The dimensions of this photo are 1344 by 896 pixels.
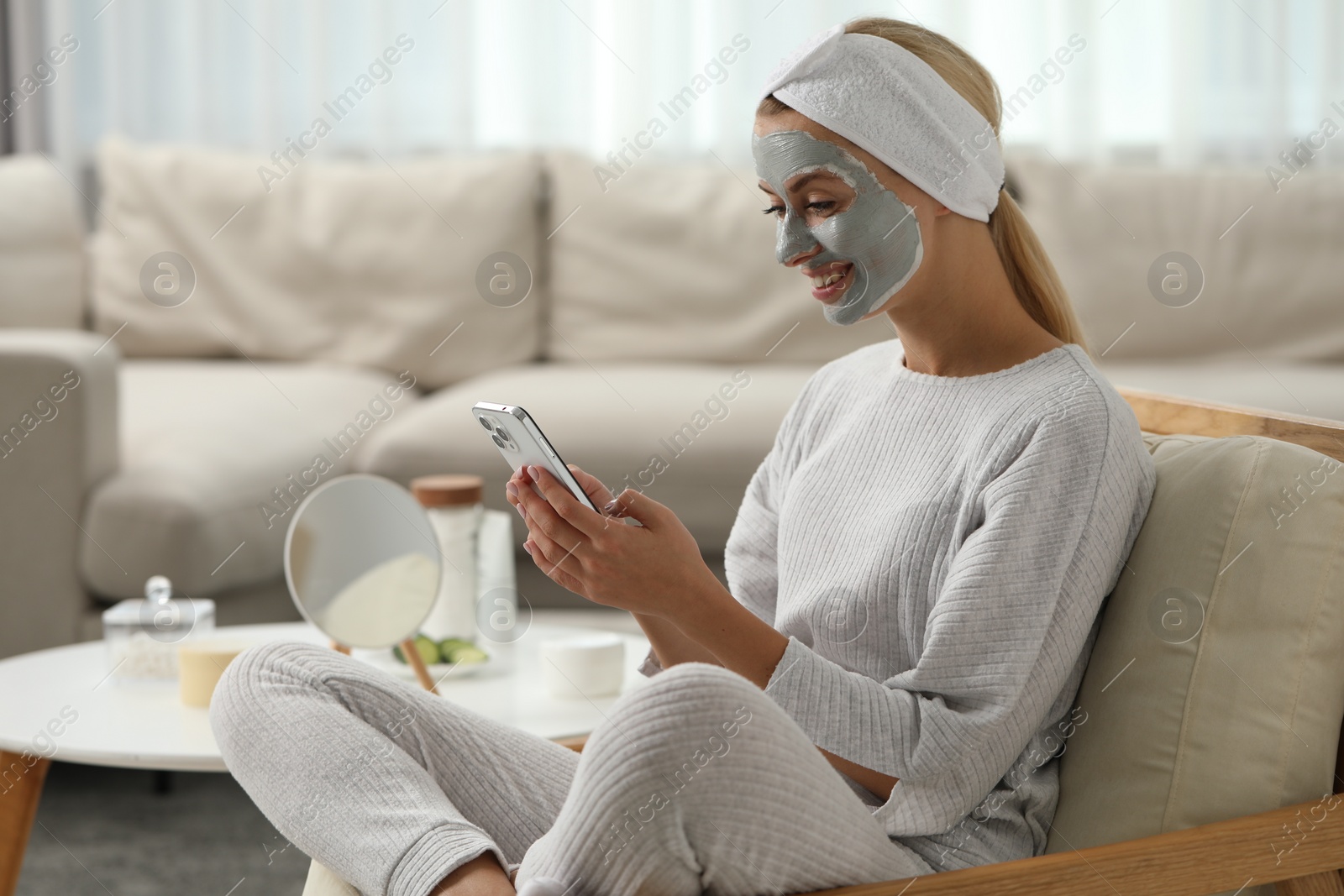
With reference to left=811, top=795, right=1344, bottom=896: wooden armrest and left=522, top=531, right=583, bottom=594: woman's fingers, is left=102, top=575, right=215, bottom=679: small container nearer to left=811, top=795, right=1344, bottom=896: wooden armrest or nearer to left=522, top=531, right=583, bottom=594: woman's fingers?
left=522, top=531, right=583, bottom=594: woman's fingers

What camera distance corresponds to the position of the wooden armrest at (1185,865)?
3.11 ft

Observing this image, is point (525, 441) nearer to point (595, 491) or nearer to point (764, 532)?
point (595, 491)

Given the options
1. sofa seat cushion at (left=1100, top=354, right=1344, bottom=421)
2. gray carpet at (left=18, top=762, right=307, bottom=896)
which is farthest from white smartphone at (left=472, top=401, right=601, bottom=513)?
sofa seat cushion at (left=1100, top=354, right=1344, bottom=421)

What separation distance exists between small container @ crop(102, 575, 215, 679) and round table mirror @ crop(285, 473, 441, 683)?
215mm

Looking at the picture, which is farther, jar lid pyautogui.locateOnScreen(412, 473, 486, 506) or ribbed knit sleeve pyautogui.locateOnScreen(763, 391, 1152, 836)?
jar lid pyautogui.locateOnScreen(412, 473, 486, 506)

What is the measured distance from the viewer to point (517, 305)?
3227 millimetres

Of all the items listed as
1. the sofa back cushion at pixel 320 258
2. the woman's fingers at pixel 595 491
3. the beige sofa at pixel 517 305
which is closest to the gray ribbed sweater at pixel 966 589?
the woman's fingers at pixel 595 491

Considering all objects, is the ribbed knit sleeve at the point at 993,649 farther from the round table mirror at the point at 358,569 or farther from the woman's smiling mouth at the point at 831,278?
the round table mirror at the point at 358,569

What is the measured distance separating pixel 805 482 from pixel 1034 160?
7.00 feet

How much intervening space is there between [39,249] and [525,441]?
2.58 meters

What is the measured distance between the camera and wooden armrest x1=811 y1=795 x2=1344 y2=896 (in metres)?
0.95

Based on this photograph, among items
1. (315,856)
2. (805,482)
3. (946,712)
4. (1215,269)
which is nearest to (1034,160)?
(1215,269)

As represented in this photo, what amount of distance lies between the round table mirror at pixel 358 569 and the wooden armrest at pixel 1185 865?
802 mm

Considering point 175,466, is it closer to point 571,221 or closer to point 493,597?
point 493,597
